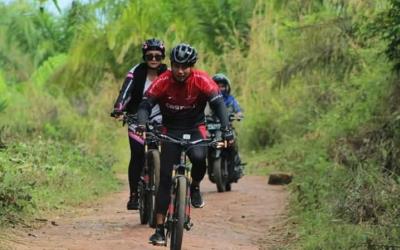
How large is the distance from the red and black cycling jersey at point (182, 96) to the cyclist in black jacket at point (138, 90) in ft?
4.44

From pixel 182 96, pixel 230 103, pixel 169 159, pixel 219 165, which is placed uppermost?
pixel 182 96

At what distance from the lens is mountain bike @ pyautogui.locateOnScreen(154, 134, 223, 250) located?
6.84 metres

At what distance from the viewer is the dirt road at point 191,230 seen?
7.73 m

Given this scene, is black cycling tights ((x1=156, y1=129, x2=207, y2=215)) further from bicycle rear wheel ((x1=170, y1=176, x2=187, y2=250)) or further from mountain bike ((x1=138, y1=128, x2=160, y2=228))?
mountain bike ((x1=138, y1=128, x2=160, y2=228))

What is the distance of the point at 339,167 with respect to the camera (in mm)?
11125

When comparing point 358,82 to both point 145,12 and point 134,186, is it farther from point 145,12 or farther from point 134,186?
point 145,12

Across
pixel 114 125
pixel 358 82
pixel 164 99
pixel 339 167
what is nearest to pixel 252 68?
pixel 114 125

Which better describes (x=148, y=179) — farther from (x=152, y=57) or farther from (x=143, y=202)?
(x=152, y=57)

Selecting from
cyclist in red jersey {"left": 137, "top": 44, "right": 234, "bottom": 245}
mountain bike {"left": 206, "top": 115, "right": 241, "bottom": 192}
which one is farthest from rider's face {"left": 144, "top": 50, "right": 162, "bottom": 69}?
mountain bike {"left": 206, "top": 115, "right": 241, "bottom": 192}

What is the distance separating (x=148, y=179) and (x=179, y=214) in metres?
1.63

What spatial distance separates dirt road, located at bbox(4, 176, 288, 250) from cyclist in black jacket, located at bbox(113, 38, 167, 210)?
644 mm

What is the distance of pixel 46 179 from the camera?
11.4m

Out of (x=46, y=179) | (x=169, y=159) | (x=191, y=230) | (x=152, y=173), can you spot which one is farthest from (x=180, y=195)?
(x=46, y=179)

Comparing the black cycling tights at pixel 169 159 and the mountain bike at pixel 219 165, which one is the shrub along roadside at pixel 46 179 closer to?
the mountain bike at pixel 219 165
